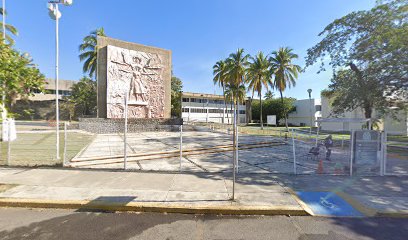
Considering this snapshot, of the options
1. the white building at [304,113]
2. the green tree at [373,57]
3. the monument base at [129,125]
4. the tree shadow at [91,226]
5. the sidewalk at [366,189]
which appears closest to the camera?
the tree shadow at [91,226]

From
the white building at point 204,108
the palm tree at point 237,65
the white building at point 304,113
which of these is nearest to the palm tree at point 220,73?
the palm tree at point 237,65

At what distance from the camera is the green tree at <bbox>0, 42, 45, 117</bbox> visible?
5039 mm

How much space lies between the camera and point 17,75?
200 inches

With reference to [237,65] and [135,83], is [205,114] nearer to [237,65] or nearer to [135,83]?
[237,65]

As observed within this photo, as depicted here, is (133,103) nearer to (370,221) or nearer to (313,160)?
(313,160)

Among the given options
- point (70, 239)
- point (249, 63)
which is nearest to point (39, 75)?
point (70, 239)

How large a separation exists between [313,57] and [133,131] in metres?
18.9

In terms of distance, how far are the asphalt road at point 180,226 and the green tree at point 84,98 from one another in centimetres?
4415

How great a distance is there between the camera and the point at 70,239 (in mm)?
3361

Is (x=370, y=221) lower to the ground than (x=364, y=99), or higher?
lower

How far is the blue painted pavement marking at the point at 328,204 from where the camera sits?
4363mm

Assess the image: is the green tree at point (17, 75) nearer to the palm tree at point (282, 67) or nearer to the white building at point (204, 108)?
the palm tree at point (282, 67)

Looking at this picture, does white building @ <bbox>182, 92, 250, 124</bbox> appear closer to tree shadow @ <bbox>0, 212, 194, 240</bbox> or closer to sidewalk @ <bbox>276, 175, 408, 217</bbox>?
sidewalk @ <bbox>276, 175, 408, 217</bbox>

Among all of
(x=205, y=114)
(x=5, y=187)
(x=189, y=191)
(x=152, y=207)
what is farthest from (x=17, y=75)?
(x=205, y=114)
